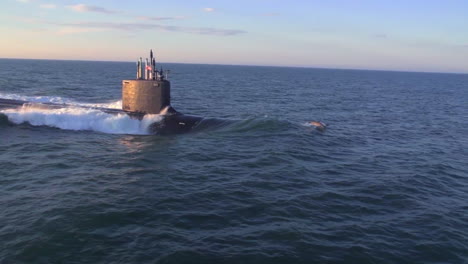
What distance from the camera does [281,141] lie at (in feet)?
93.6

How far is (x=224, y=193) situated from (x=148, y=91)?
15.6 m

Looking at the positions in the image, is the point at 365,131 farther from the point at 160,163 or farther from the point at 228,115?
the point at 160,163

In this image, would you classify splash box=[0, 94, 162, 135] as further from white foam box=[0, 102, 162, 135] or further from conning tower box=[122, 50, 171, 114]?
conning tower box=[122, 50, 171, 114]

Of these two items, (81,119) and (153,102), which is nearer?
(153,102)

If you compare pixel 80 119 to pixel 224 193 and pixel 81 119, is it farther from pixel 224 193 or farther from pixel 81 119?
pixel 224 193

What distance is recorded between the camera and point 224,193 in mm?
17625

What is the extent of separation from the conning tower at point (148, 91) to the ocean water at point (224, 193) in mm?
1715

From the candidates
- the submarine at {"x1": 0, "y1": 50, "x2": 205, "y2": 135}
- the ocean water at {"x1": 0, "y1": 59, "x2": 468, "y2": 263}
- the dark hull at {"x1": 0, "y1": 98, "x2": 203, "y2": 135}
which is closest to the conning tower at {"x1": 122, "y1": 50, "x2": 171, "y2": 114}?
the submarine at {"x1": 0, "y1": 50, "x2": 205, "y2": 135}

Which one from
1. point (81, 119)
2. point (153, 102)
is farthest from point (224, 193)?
point (81, 119)

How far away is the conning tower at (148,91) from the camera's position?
30.3 m

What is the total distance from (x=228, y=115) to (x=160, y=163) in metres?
19.8

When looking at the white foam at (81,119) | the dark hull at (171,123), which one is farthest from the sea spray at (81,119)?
the dark hull at (171,123)

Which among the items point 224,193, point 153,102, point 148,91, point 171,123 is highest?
point 148,91

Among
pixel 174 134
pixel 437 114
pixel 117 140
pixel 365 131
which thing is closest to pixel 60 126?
pixel 117 140
